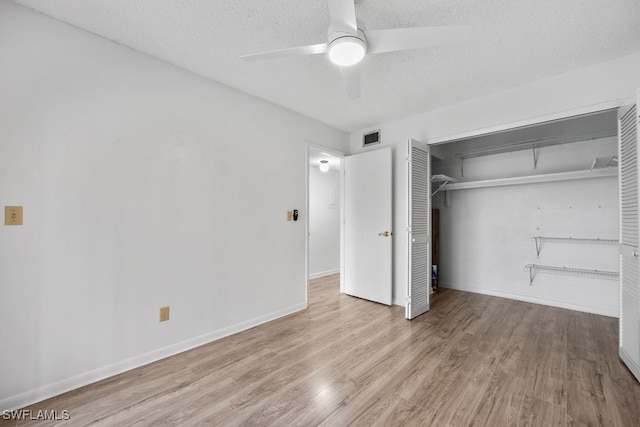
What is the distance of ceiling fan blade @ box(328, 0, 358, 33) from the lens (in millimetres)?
1350

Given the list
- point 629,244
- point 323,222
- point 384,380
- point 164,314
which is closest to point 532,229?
point 629,244

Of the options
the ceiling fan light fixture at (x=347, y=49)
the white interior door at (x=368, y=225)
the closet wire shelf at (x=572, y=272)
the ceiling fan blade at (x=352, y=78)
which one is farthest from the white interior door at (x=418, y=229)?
the ceiling fan light fixture at (x=347, y=49)

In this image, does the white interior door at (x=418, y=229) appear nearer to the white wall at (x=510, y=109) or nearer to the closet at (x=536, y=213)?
the white wall at (x=510, y=109)

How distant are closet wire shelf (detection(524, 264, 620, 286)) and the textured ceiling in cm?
248

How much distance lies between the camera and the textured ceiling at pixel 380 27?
173 cm

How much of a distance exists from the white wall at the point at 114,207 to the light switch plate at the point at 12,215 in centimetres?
3

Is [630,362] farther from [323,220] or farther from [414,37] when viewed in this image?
[323,220]

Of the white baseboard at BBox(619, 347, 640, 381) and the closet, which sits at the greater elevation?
the closet

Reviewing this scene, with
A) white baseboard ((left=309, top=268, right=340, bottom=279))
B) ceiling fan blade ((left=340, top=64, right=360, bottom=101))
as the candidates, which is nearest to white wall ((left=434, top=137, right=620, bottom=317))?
white baseboard ((left=309, top=268, right=340, bottom=279))

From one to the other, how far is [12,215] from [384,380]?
8.97ft

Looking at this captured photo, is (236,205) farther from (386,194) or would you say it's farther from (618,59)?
(618,59)

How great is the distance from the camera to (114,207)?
2.06 metres

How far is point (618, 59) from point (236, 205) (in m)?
3.68
